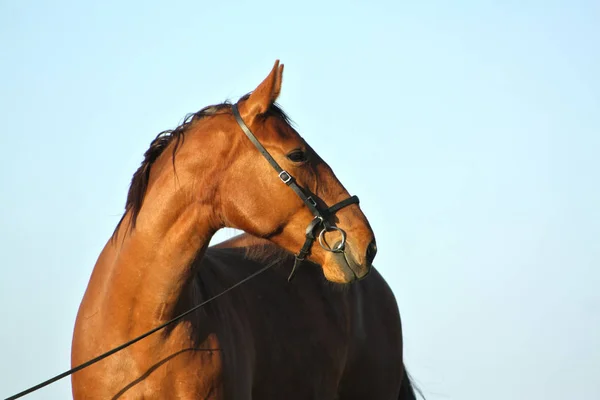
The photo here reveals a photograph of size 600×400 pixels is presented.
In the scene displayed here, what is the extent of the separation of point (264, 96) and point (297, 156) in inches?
15.4

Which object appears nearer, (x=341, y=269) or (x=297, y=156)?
(x=341, y=269)

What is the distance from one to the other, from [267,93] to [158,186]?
0.81 meters

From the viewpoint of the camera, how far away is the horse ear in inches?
215

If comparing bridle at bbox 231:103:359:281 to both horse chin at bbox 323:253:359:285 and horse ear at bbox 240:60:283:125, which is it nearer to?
horse chin at bbox 323:253:359:285

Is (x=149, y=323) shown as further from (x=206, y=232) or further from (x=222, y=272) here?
(x=222, y=272)

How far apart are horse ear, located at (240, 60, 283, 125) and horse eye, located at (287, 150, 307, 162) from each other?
0.30 m

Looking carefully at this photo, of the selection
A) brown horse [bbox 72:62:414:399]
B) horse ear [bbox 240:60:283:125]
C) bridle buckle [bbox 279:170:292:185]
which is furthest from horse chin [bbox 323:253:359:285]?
horse ear [bbox 240:60:283:125]

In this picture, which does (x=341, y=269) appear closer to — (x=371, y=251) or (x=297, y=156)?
(x=371, y=251)

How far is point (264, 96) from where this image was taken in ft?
18.0

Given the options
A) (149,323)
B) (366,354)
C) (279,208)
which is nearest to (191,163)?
(279,208)

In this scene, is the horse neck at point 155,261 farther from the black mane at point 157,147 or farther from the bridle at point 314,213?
the bridle at point 314,213

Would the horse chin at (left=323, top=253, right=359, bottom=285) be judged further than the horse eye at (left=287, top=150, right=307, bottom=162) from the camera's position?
No

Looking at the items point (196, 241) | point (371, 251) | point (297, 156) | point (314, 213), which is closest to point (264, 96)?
point (297, 156)

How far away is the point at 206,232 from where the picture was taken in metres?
5.48
